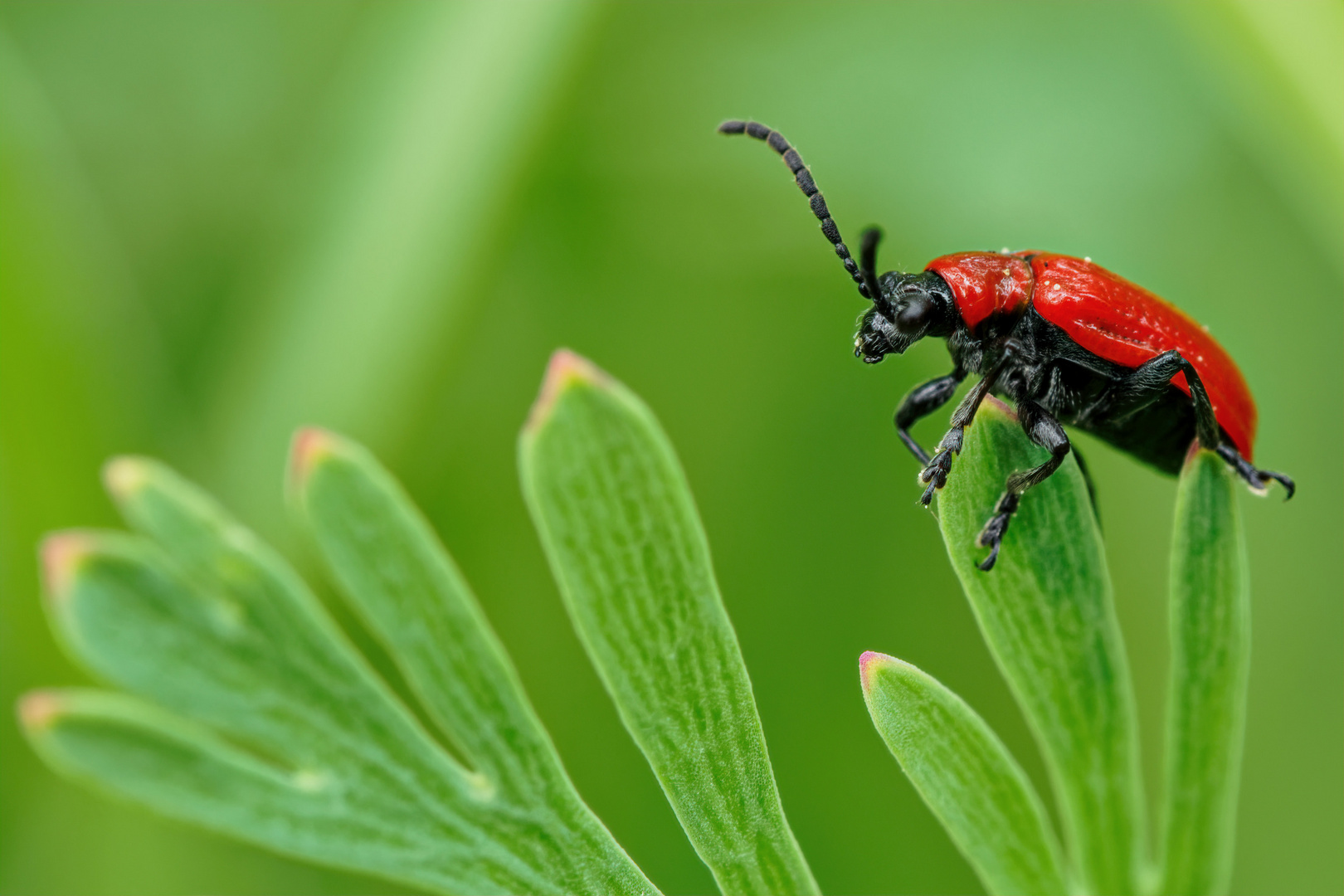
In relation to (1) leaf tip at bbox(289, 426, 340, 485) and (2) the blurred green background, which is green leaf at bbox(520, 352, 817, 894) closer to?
(1) leaf tip at bbox(289, 426, 340, 485)

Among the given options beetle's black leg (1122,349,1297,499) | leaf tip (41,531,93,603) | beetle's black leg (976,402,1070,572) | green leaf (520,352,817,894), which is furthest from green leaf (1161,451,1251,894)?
leaf tip (41,531,93,603)

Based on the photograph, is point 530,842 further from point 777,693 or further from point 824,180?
point 824,180

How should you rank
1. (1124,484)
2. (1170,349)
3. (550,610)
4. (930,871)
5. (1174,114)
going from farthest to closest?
(1174,114) → (1124,484) → (550,610) → (930,871) → (1170,349)

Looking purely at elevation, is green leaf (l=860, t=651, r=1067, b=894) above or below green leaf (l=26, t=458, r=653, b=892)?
below

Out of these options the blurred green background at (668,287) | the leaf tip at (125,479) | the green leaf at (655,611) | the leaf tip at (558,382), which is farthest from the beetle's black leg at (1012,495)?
the blurred green background at (668,287)

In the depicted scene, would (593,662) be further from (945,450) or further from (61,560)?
(945,450)

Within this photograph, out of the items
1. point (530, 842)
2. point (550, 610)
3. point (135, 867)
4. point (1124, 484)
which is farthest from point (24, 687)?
point (1124, 484)
